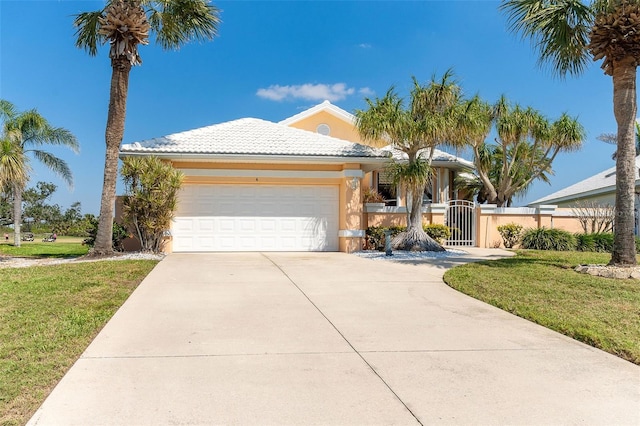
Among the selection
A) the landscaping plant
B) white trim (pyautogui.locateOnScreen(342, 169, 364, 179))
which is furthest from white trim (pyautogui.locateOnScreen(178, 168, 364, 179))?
the landscaping plant

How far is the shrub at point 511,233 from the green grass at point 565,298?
21.6 feet

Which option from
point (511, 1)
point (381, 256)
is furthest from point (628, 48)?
point (381, 256)

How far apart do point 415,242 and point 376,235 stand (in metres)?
1.64

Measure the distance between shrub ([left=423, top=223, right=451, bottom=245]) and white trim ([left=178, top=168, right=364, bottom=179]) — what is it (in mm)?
3515

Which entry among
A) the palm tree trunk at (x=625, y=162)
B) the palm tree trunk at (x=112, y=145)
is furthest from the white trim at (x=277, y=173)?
the palm tree trunk at (x=625, y=162)

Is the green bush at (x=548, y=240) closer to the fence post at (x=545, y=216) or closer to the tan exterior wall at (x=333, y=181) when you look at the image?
the fence post at (x=545, y=216)

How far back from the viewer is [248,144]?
16.1m

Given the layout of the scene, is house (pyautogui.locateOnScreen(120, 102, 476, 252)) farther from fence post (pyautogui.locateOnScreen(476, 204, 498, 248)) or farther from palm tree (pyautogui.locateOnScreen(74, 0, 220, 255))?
fence post (pyautogui.locateOnScreen(476, 204, 498, 248))

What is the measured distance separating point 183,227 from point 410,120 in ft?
27.5

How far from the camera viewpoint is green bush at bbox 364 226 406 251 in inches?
665

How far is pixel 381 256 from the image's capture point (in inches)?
577

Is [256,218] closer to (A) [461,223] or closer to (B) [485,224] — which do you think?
(A) [461,223]

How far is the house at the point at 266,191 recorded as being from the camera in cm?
1570

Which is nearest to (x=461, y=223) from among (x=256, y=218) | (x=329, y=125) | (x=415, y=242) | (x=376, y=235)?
(x=415, y=242)
